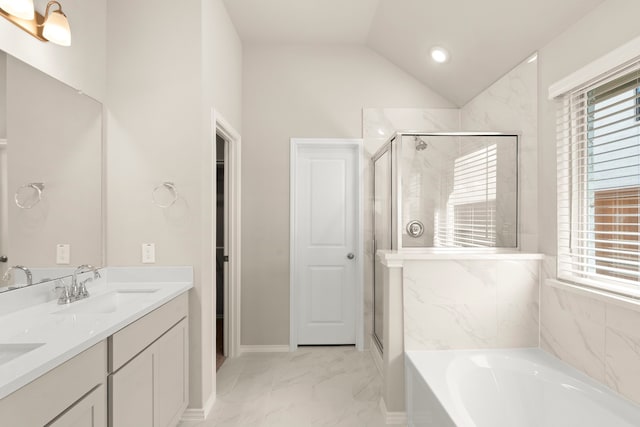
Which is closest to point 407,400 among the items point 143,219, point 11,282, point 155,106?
point 143,219

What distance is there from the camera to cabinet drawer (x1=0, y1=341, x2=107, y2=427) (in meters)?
0.96

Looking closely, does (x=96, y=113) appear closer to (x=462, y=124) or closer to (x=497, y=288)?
(x=497, y=288)

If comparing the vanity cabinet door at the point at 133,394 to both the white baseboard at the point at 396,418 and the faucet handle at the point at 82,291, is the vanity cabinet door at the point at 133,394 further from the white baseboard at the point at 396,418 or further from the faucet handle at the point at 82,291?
the white baseboard at the point at 396,418

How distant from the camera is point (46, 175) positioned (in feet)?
6.05

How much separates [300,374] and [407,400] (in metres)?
1.07

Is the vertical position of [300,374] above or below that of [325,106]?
below

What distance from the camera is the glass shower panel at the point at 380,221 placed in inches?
107

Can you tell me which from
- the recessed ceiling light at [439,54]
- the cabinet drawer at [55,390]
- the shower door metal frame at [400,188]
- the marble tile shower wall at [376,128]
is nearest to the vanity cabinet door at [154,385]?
the cabinet drawer at [55,390]

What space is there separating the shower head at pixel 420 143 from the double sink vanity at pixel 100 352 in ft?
5.59

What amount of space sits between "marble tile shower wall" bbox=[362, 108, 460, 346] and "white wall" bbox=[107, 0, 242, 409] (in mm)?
1696

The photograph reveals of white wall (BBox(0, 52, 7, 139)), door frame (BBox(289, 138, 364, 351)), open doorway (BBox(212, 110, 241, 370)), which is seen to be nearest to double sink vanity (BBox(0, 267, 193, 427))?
white wall (BBox(0, 52, 7, 139))

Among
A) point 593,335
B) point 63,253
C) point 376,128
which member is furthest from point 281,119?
point 593,335

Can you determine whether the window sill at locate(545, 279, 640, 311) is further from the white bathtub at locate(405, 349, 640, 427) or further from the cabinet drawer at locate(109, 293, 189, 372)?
the cabinet drawer at locate(109, 293, 189, 372)

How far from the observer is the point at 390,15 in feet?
9.47
